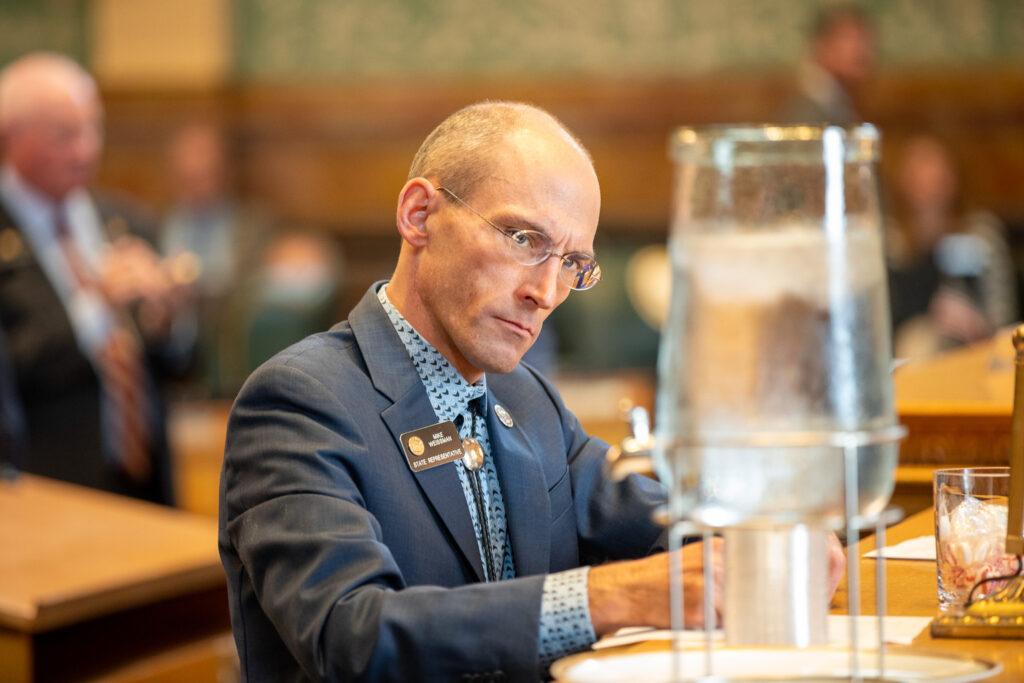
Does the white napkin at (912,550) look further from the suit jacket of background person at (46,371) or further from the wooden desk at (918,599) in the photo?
the suit jacket of background person at (46,371)

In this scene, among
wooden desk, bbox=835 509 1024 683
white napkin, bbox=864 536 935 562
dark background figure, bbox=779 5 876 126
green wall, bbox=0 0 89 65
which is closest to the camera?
wooden desk, bbox=835 509 1024 683

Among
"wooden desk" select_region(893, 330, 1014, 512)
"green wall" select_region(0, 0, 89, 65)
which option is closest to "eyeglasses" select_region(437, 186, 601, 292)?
"wooden desk" select_region(893, 330, 1014, 512)

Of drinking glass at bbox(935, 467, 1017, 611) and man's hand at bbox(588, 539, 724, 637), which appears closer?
man's hand at bbox(588, 539, 724, 637)

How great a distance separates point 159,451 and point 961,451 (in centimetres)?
245

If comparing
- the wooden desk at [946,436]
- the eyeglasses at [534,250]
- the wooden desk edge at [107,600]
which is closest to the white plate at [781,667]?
the eyeglasses at [534,250]

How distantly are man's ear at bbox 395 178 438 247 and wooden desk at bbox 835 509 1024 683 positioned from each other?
64cm

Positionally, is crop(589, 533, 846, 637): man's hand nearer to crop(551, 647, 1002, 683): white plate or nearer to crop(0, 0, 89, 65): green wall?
crop(551, 647, 1002, 683): white plate

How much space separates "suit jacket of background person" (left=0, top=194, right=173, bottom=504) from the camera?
4.14m

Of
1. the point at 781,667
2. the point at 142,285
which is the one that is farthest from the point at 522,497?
the point at 142,285

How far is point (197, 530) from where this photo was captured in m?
3.45

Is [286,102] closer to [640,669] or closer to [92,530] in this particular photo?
[92,530]

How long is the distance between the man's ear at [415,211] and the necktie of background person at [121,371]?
2.46m

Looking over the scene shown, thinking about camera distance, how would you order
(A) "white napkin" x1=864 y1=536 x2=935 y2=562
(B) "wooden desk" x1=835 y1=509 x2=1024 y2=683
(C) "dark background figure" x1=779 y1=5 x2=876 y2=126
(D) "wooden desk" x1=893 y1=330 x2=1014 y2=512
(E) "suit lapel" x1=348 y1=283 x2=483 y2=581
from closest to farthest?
(B) "wooden desk" x1=835 y1=509 x2=1024 y2=683
(E) "suit lapel" x1=348 y1=283 x2=483 y2=581
(A) "white napkin" x1=864 y1=536 x2=935 y2=562
(D) "wooden desk" x1=893 y1=330 x2=1014 y2=512
(C) "dark background figure" x1=779 y1=5 x2=876 y2=126

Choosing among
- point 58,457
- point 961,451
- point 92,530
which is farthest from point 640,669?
point 58,457
